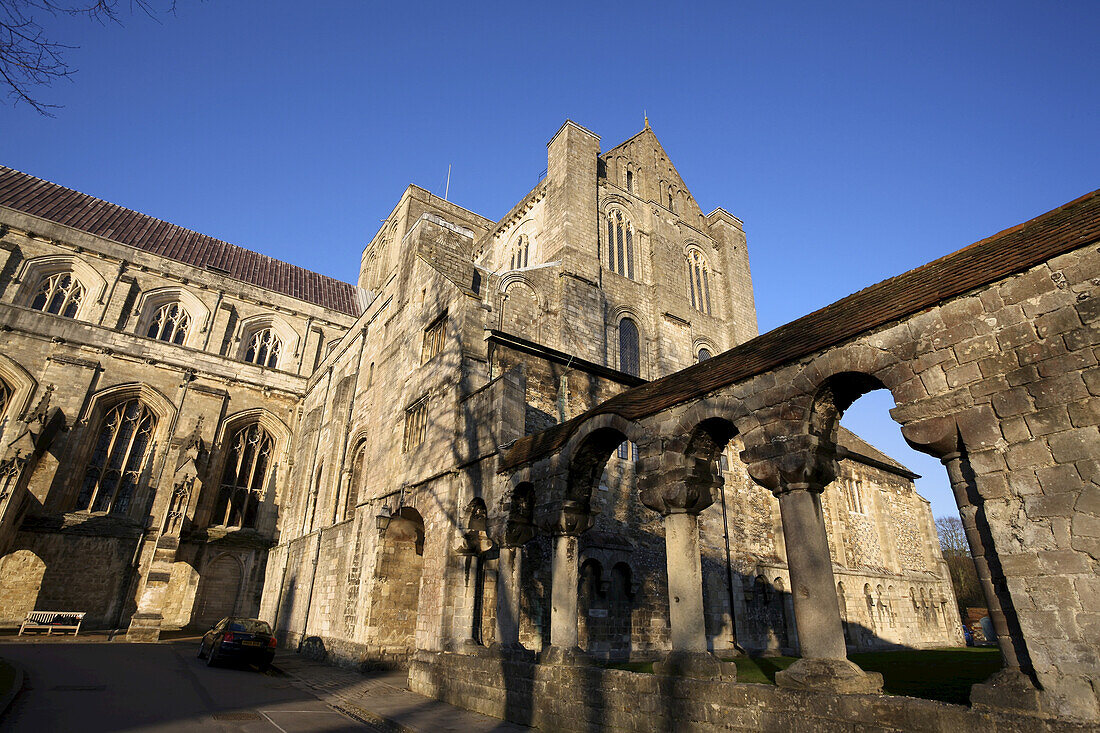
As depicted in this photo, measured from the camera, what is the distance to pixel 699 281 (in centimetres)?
2745

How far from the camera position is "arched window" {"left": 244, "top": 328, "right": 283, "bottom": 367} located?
1196 inches

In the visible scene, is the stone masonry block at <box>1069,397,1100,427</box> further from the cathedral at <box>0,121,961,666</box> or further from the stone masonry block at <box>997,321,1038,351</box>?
the cathedral at <box>0,121,961,666</box>

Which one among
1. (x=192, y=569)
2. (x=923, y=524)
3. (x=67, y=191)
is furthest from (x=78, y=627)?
(x=923, y=524)

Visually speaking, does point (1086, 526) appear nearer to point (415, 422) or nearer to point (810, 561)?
point (810, 561)

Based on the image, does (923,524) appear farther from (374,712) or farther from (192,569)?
(192,569)

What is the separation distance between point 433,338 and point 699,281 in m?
16.3

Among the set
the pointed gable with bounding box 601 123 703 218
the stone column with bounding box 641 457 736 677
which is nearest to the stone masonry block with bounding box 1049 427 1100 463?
the stone column with bounding box 641 457 736 677

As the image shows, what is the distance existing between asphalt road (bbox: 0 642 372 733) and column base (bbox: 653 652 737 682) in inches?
170

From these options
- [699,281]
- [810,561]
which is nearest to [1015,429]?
[810,561]

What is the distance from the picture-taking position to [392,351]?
60.3 ft

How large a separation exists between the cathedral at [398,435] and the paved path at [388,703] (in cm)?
101

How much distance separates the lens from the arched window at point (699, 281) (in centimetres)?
2672

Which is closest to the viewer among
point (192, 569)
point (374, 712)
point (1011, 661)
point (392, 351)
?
point (1011, 661)

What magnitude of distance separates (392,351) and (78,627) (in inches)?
581
